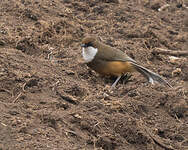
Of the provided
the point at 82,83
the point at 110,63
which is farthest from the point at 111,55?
the point at 82,83

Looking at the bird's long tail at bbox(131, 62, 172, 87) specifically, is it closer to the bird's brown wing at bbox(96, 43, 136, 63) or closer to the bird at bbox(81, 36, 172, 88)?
the bird at bbox(81, 36, 172, 88)

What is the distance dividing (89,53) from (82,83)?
0.75 m

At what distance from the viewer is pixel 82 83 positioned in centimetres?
694

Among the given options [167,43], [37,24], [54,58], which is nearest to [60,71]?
[54,58]

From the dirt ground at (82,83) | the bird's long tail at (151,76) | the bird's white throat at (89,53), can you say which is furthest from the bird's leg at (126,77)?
the bird's white throat at (89,53)

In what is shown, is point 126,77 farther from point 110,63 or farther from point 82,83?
point 82,83

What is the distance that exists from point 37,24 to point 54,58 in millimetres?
1294

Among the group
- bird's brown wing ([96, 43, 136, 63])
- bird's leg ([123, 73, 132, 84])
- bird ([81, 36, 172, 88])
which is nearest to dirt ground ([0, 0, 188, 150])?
bird's leg ([123, 73, 132, 84])

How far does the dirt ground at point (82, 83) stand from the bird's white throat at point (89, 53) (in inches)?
8.9

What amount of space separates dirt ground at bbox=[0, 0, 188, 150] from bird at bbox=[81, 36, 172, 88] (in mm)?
175

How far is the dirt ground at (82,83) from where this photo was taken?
196 inches

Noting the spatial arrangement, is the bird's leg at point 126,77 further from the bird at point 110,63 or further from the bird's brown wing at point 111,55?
the bird's brown wing at point 111,55

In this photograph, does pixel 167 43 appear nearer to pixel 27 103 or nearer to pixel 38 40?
pixel 38 40

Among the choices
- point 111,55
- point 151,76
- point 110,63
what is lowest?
point 151,76
